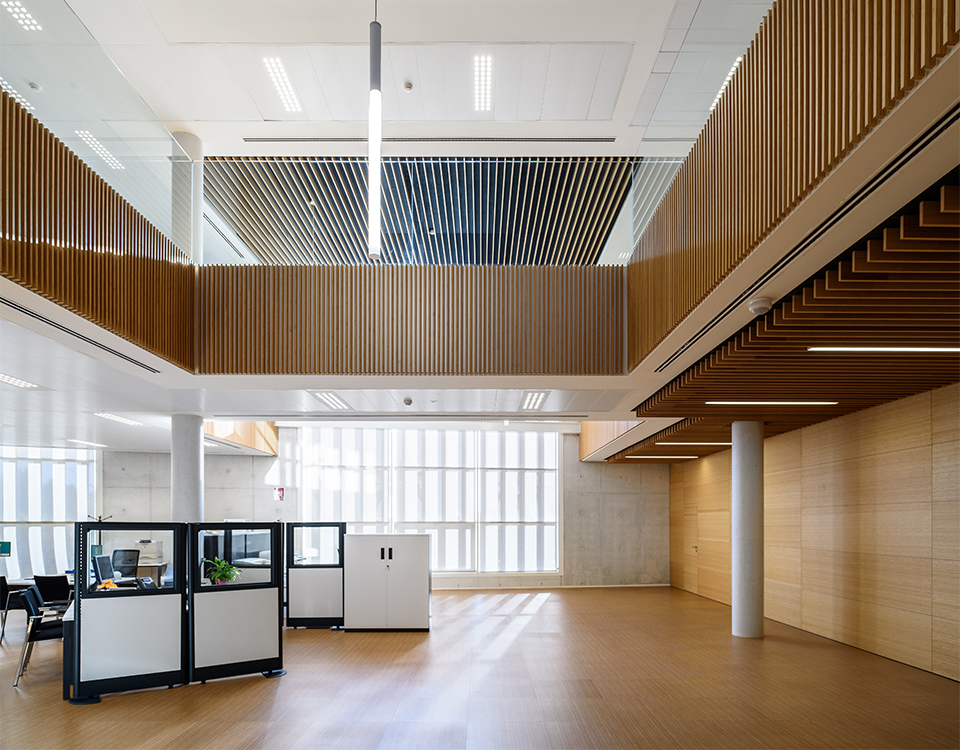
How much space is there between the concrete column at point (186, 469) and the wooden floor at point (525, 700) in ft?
8.60

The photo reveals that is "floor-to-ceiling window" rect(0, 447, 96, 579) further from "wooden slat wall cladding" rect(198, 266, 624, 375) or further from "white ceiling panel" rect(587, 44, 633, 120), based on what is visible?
"white ceiling panel" rect(587, 44, 633, 120)

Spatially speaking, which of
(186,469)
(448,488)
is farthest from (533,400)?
(448,488)

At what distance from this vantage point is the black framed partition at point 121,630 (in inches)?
339

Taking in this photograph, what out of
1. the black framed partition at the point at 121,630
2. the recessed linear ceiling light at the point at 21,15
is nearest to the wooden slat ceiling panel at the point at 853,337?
the recessed linear ceiling light at the point at 21,15

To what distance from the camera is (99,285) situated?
682cm

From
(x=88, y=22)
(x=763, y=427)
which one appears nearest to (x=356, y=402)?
(x=88, y=22)

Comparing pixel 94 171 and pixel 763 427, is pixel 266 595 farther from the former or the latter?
pixel 763 427

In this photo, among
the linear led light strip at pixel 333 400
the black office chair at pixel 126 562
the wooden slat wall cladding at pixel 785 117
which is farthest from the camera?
the black office chair at pixel 126 562

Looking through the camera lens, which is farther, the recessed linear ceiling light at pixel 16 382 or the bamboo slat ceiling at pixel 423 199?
the recessed linear ceiling light at pixel 16 382

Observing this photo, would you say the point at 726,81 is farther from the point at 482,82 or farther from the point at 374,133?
the point at 482,82

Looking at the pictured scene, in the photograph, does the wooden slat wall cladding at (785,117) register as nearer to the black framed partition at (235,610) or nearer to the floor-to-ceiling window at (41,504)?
the black framed partition at (235,610)

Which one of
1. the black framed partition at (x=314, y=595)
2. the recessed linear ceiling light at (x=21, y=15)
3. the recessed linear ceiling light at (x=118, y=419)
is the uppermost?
the recessed linear ceiling light at (x=21, y=15)

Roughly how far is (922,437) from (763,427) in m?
3.30

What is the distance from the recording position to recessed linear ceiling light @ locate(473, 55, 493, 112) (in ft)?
32.0
